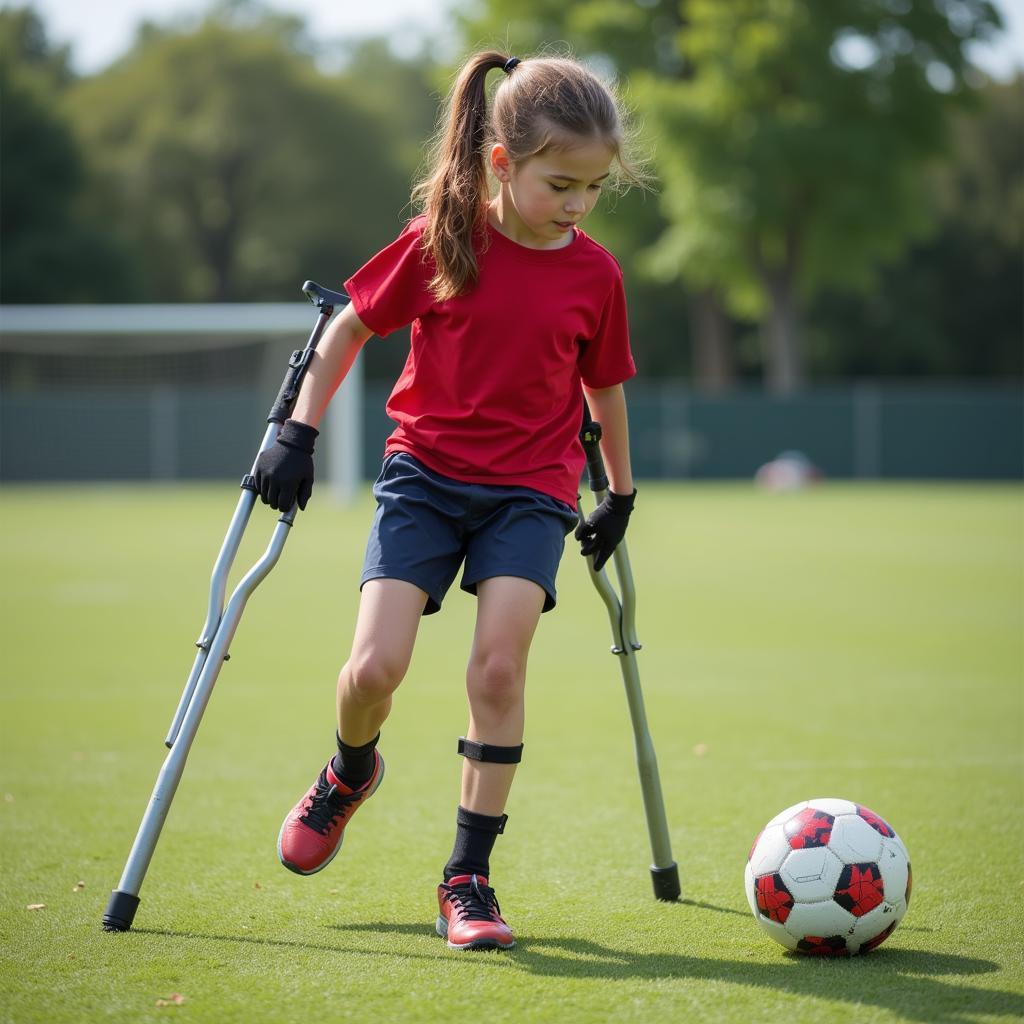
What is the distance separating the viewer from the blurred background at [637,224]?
108 feet

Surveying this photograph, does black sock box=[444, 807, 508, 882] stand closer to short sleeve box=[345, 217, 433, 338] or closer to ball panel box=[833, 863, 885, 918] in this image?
ball panel box=[833, 863, 885, 918]

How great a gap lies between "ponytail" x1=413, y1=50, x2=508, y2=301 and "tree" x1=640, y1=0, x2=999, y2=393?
32.6 metres

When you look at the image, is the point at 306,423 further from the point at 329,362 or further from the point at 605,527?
the point at 605,527

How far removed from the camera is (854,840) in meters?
3.72

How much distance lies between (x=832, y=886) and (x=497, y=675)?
0.95 meters

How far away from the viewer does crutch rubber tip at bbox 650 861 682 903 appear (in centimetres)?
414

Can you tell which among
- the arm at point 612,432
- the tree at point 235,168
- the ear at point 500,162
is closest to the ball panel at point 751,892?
the arm at point 612,432

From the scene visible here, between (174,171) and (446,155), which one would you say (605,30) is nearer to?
(174,171)

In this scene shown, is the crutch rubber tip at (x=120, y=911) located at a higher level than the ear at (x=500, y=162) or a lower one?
lower

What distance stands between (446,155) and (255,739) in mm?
3396

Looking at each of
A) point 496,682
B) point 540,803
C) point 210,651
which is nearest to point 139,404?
point 540,803

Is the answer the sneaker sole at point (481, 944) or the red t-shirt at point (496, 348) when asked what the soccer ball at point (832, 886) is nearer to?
the sneaker sole at point (481, 944)

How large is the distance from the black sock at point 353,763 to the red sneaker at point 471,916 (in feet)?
1.45

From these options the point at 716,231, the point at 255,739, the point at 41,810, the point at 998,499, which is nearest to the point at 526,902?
the point at 41,810
